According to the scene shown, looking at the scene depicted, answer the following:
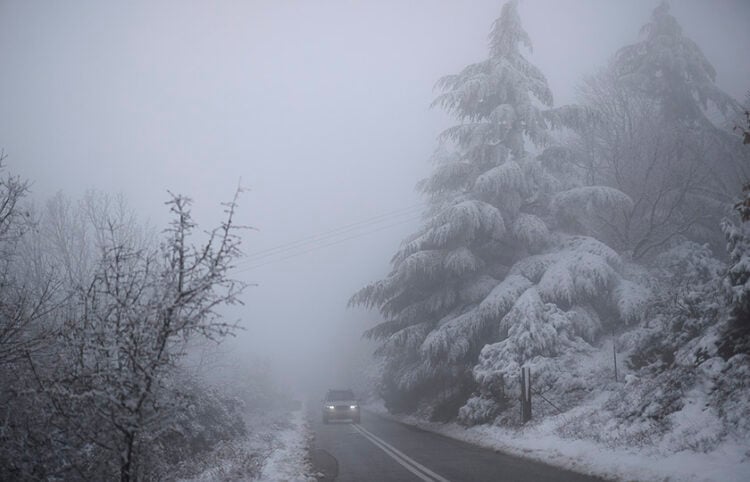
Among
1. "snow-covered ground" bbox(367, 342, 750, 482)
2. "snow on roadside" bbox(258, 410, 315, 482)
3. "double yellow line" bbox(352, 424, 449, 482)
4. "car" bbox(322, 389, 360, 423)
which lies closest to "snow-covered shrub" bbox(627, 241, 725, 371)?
"snow-covered ground" bbox(367, 342, 750, 482)

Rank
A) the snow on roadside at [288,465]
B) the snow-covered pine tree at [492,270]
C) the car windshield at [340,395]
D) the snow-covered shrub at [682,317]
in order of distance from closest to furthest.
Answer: the snow on roadside at [288,465] < the snow-covered shrub at [682,317] < the snow-covered pine tree at [492,270] < the car windshield at [340,395]

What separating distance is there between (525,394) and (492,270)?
279 inches

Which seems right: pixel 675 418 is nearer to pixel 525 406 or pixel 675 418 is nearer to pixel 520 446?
pixel 520 446

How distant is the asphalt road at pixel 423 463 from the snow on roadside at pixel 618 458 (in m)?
0.41

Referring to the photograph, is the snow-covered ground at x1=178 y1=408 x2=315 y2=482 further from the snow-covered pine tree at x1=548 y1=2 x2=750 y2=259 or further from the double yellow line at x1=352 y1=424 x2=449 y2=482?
the snow-covered pine tree at x1=548 y1=2 x2=750 y2=259

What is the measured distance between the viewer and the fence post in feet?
42.1

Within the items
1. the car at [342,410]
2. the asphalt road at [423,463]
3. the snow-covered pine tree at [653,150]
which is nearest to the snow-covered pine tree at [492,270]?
the snow-covered pine tree at [653,150]

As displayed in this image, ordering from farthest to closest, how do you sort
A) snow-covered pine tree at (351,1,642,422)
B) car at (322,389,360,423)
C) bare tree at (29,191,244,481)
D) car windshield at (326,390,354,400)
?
car windshield at (326,390,354,400) → car at (322,389,360,423) → snow-covered pine tree at (351,1,642,422) → bare tree at (29,191,244,481)

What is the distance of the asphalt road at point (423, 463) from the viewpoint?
8086 millimetres

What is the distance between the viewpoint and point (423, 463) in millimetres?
9906

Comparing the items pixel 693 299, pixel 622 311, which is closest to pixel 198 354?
pixel 622 311

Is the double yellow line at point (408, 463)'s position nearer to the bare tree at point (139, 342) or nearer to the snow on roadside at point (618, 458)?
the snow on roadside at point (618, 458)

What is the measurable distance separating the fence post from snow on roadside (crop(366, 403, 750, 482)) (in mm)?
625

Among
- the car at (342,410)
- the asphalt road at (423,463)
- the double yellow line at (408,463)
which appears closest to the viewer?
the asphalt road at (423,463)
